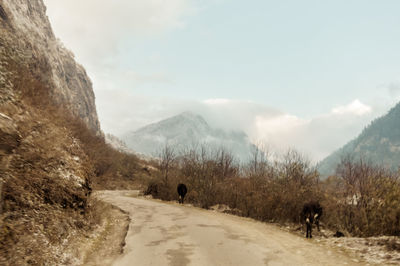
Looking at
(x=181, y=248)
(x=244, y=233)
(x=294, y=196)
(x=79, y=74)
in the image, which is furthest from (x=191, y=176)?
(x=79, y=74)

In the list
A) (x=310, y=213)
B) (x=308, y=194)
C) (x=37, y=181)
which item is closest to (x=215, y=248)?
(x=310, y=213)

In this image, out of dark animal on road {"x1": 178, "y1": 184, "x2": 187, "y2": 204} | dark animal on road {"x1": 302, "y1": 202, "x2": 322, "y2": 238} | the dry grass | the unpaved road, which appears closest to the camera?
the unpaved road

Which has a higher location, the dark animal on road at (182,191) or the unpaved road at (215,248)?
the dark animal on road at (182,191)

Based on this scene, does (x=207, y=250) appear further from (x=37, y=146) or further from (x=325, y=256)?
(x=37, y=146)

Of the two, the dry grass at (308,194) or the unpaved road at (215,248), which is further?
the dry grass at (308,194)

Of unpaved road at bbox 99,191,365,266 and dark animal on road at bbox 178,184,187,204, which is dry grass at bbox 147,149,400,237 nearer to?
dark animal on road at bbox 178,184,187,204

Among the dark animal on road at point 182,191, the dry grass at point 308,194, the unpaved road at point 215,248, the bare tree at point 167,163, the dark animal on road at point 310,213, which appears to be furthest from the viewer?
the bare tree at point 167,163

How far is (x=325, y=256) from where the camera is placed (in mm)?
9195

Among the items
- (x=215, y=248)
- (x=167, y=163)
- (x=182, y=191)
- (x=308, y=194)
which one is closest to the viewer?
(x=215, y=248)

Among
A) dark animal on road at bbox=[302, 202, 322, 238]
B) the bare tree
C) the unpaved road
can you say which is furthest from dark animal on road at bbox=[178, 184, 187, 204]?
dark animal on road at bbox=[302, 202, 322, 238]

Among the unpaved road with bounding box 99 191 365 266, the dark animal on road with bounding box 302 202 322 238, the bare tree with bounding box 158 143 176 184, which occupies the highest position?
the bare tree with bounding box 158 143 176 184

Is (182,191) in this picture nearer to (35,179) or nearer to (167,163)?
(167,163)

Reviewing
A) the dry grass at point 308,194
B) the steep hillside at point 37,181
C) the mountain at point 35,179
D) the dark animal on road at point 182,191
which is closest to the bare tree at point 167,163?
the dark animal on road at point 182,191

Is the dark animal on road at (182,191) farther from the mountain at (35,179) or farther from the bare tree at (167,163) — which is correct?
the mountain at (35,179)
